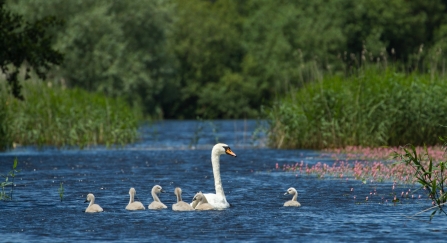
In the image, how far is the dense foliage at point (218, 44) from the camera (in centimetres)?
7850

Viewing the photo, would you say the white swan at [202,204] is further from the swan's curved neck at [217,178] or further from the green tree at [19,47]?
the green tree at [19,47]

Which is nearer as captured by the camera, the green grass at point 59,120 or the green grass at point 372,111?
the green grass at point 372,111

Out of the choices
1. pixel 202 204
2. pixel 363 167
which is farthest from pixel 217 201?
pixel 363 167

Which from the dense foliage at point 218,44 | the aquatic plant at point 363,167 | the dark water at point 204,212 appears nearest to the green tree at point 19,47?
the dark water at point 204,212

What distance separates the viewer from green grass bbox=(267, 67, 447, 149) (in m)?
34.2

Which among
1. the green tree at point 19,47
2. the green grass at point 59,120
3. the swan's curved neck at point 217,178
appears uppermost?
the green tree at point 19,47

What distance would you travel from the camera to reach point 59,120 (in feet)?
129

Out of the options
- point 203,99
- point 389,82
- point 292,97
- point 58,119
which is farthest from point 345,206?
point 203,99

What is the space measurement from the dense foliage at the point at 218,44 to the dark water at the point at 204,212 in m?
43.8

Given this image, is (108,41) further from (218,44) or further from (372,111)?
(372,111)

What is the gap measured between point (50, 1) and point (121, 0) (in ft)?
25.0

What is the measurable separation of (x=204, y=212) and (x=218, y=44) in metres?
84.7

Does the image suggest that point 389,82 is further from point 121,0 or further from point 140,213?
point 121,0

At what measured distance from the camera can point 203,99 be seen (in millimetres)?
98312
